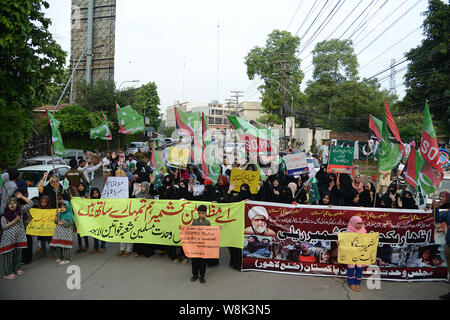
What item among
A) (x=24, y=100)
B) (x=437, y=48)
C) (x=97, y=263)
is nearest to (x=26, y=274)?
(x=97, y=263)

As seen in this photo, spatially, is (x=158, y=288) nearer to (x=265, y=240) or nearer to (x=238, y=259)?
(x=238, y=259)

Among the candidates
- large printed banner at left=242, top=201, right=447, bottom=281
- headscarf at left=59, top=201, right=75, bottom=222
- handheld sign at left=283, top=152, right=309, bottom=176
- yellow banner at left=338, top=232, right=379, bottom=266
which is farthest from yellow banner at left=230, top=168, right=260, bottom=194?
headscarf at left=59, top=201, right=75, bottom=222

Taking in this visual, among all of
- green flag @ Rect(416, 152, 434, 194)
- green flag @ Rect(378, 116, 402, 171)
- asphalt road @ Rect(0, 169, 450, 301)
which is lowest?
asphalt road @ Rect(0, 169, 450, 301)

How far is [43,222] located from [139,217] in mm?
2029

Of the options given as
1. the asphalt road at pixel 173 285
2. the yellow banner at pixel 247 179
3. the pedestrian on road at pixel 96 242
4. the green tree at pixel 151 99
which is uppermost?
the green tree at pixel 151 99

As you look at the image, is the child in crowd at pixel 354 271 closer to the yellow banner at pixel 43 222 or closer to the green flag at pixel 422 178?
the green flag at pixel 422 178

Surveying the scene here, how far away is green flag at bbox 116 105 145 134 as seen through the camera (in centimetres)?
1154

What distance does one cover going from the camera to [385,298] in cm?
493

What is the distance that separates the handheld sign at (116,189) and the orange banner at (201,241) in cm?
274

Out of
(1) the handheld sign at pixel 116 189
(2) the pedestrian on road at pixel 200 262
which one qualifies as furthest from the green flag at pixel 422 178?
(1) the handheld sign at pixel 116 189

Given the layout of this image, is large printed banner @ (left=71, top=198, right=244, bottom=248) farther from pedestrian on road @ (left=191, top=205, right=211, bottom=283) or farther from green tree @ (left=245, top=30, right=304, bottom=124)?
green tree @ (left=245, top=30, right=304, bottom=124)

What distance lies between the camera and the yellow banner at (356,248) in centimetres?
520

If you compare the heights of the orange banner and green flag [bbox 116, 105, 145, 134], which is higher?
green flag [bbox 116, 105, 145, 134]

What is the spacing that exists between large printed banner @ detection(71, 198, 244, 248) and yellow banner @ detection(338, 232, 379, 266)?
206 cm
